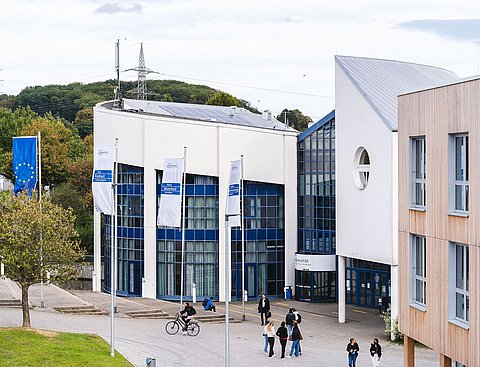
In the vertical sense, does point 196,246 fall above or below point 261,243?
below

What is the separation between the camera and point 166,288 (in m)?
48.3

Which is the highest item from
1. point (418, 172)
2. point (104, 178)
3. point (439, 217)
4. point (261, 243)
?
point (104, 178)

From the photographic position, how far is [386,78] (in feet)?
142

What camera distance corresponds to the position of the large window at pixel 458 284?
1978 cm

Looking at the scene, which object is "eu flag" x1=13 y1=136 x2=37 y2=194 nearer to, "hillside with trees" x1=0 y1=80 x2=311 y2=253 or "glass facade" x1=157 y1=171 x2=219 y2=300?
"glass facade" x1=157 y1=171 x2=219 y2=300

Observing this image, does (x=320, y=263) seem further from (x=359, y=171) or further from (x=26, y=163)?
(x=26, y=163)

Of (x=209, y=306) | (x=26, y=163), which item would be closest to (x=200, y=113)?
(x=26, y=163)

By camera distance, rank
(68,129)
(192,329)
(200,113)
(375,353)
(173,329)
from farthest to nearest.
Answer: (68,129) < (200,113) < (173,329) < (192,329) < (375,353)

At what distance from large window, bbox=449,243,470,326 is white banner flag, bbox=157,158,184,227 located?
21319mm

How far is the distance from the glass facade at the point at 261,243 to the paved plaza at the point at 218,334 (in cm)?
176

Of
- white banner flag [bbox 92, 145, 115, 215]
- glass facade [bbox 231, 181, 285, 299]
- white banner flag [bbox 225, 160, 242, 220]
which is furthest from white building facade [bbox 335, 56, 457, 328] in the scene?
white banner flag [bbox 92, 145, 115, 215]

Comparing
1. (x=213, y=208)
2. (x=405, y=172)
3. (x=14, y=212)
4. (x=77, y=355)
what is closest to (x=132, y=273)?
(x=213, y=208)

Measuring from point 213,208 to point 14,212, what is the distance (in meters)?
17.3

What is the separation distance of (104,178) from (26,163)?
39.0ft
